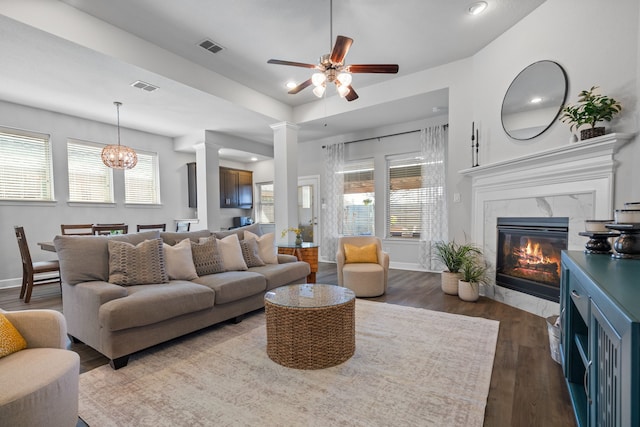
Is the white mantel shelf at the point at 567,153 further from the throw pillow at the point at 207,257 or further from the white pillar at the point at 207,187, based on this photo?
the white pillar at the point at 207,187

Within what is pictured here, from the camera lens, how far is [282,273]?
3531mm

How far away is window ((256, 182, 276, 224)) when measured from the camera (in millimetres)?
8594

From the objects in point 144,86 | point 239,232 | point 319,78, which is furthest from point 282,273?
point 144,86

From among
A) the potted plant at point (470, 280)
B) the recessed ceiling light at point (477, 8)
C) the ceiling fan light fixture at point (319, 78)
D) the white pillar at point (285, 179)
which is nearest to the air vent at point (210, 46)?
the ceiling fan light fixture at point (319, 78)

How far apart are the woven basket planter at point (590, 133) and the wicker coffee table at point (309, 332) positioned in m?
2.46

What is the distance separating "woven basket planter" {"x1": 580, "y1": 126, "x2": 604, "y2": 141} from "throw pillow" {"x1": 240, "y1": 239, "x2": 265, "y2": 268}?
137 inches

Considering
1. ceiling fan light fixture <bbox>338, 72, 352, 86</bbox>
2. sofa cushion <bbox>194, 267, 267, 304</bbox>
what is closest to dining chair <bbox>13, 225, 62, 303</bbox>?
sofa cushion <bbox>194, 267, 267, 304</bbox>

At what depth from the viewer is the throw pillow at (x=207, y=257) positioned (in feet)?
10.4

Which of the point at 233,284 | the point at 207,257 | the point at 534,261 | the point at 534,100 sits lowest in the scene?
the point at 233,284

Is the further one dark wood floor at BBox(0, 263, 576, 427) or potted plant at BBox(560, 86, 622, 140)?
potted plant at BBox(560, 86, 622, 140)

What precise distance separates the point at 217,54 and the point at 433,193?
4140 millimetres

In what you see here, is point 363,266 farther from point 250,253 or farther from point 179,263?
point 179,263

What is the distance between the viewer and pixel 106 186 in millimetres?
5855

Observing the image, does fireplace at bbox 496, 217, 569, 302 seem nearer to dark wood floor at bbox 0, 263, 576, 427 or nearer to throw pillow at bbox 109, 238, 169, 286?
dark wood floor at bbox 0, 263, 576, 427
